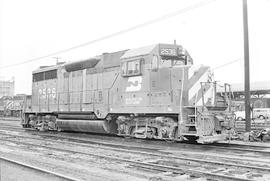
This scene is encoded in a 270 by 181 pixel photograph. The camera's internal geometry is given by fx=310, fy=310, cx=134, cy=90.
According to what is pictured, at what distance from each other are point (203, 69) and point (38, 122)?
1071cm

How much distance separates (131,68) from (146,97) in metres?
1.35

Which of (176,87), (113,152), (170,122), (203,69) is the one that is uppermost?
(203,69)

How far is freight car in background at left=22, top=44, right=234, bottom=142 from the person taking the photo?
10.4m

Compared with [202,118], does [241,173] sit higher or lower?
lower

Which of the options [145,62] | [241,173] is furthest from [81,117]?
[241,173]

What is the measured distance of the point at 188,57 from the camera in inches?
485

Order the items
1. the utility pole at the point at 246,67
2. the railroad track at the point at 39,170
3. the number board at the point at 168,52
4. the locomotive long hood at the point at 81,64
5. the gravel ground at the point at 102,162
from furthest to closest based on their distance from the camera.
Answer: the locomotive long hood at the point at 81,64, the utility pole at the point at 246,67, the number board at the point at 168,52, the gravel ground at the point at 102,162, the railroad track at the point at 39,170

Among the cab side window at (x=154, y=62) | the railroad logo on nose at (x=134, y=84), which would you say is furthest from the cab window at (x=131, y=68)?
the cab side window at (x=154, y=62)

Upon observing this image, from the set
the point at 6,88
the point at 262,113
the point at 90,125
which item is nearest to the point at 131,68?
the point at 90,125

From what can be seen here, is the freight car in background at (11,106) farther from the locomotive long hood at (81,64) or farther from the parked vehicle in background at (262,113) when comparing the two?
the parked vehicle in background at (262,113)

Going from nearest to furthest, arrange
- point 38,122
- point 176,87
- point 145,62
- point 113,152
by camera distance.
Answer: point 113,152, point 176,87, point 145,62, point 38,122

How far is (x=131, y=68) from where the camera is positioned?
1203cm

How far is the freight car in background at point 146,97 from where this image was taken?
10414 millimetres

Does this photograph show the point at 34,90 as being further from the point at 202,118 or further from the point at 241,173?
the point at 241,173
